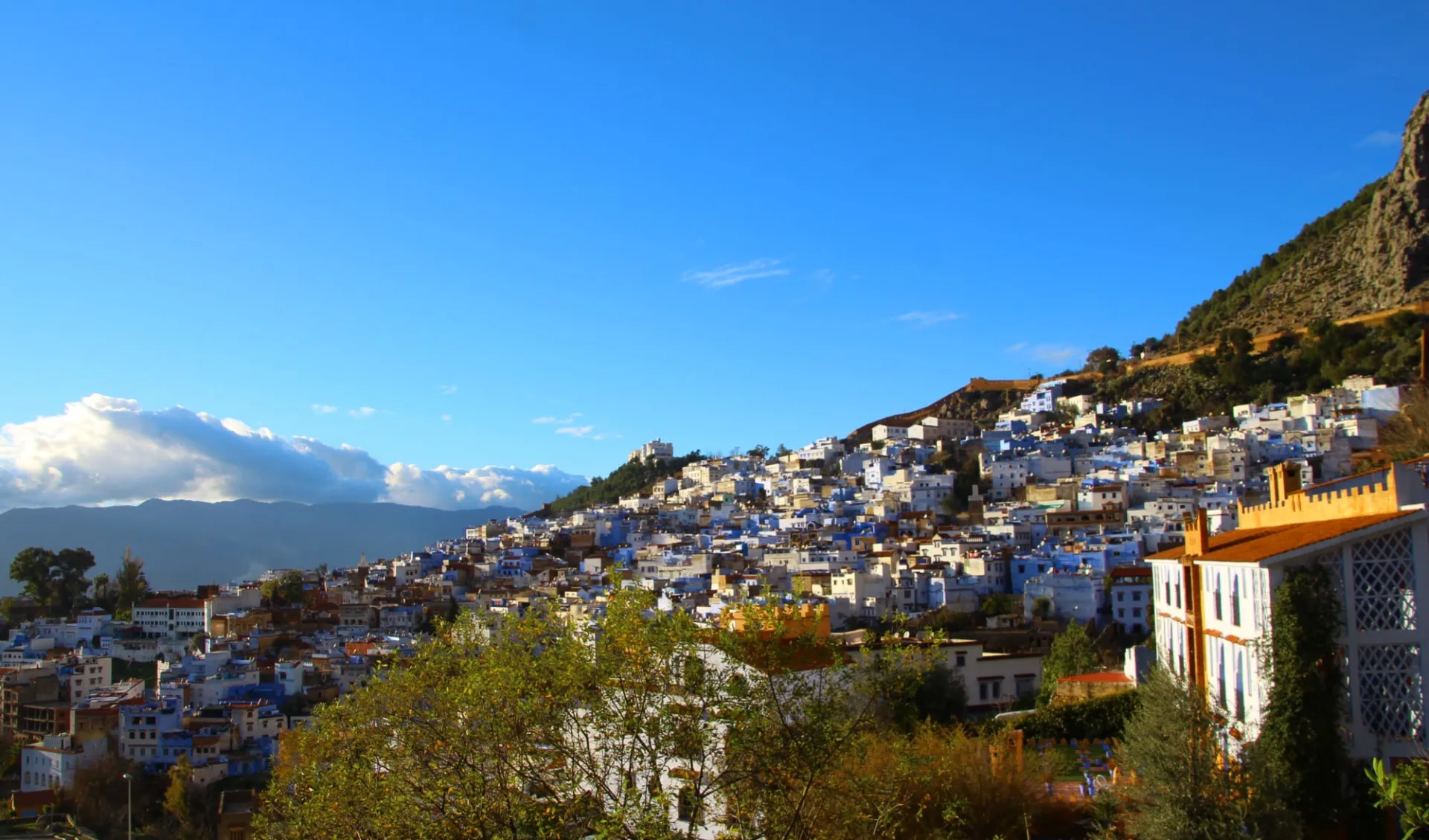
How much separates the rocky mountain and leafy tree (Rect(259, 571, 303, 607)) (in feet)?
193

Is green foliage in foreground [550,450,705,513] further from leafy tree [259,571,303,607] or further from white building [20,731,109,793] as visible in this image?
white building [20,731,109,793]

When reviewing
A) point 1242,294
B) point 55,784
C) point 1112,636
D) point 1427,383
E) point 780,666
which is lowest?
point 55,784

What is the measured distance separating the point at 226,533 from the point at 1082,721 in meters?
151

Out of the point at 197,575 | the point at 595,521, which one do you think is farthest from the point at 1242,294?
the point at 197,575

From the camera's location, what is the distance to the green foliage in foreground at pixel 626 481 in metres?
95.4

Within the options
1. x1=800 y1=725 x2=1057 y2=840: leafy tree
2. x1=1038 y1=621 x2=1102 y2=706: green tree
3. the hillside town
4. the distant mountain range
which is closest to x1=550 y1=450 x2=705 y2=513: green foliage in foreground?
the hillside town

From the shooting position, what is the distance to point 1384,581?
406 inches

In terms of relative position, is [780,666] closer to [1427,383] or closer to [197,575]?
[1427,383]

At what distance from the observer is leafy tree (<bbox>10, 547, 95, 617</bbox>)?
190ft

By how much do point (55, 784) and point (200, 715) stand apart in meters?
4.31

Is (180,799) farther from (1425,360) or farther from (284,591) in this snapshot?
(1425,360)

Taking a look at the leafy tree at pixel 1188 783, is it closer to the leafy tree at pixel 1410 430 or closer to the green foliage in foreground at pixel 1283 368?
the leafy tree at pixel 1410 430

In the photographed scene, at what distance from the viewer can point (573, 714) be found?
29.9 ft

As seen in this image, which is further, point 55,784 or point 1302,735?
point 55,784
